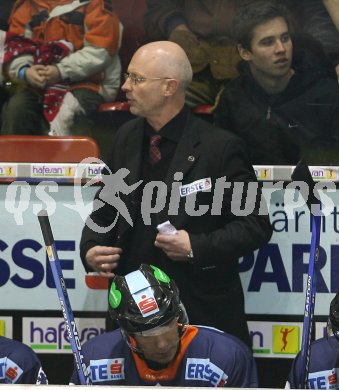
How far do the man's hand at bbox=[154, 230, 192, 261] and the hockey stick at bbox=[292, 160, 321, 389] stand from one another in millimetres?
572

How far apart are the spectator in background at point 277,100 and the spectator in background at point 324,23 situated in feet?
0.17

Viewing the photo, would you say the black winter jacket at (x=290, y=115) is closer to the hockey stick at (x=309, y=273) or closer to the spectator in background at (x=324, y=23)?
the spectator in background at (x=324, y=23)

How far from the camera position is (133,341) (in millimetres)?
4625

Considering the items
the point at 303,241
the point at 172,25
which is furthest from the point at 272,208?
the point at 172,25

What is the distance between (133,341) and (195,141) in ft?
3.55

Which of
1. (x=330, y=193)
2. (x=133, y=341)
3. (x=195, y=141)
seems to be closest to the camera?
(x=133, y=341)

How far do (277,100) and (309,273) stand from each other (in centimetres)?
128

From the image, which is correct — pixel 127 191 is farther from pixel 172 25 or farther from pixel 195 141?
pixel 172 25

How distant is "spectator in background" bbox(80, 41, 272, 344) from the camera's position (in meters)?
5.18

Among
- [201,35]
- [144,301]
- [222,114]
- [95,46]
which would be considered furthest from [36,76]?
[144,301]

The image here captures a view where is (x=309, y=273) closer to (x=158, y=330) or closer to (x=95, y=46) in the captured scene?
(x=158, y=330)

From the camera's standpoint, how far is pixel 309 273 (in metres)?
4.78

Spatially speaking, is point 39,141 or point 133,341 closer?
point 133,341

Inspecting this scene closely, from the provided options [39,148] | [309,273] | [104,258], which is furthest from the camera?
[39,148]
